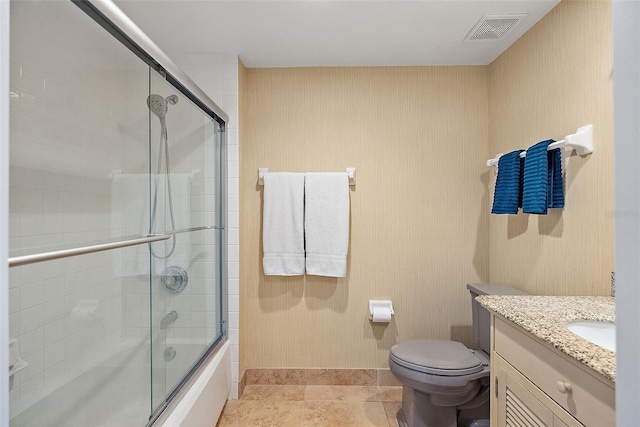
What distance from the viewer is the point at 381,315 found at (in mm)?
2271

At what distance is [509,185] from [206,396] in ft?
6.11

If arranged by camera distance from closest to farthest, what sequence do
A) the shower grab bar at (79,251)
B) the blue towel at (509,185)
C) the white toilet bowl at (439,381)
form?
the shower grab bar at (79,251) < the white toilet bowl at (439,381) < the blue towel at (509,185)

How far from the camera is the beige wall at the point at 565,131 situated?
141cm

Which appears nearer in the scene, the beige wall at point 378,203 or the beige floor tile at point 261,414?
the beige floor tile at point 261,414

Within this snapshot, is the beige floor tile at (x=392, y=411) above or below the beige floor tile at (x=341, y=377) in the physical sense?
below

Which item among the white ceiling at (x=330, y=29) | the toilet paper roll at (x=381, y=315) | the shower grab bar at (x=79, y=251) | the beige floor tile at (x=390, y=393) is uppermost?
the white ceiling at (x=330, y=29)

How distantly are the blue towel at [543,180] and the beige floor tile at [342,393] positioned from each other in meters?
1.47

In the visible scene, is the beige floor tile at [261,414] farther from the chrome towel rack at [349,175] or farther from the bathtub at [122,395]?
the chrome towel rack at [349,175]

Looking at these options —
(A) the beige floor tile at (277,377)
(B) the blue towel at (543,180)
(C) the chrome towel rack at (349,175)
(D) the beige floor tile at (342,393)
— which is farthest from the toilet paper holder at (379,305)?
(B) the blue towel at (543,180)

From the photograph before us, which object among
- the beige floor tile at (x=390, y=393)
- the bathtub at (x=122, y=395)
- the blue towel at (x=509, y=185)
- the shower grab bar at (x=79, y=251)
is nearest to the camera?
the shower grab bar at (x=79, y=251)

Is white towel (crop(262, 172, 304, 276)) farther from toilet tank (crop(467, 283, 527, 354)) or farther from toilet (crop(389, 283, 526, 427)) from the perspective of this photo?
toilet tank (crop(467, 283, 527, 354))

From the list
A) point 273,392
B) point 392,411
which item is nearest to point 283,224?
point 273,392

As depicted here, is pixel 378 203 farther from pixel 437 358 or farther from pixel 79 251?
pixel 79 251

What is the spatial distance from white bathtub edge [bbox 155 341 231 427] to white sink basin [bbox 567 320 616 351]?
1.46m
